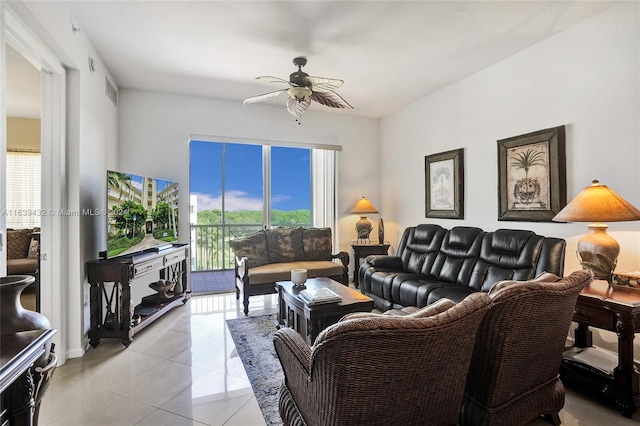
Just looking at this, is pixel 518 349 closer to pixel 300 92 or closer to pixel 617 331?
pixel 617 331

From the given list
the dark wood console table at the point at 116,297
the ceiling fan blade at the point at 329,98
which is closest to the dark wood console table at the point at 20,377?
the dark wood console table at the point at 116,297

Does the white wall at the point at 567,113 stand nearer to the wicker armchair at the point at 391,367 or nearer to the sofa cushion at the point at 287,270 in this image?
the sofa cushion at the point at 287,270

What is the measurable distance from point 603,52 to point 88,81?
4.56 m

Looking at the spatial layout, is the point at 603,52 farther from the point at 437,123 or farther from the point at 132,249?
the point at 132,249

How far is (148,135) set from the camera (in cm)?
447

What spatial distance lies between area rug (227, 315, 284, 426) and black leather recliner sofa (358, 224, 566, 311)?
1.34 metres

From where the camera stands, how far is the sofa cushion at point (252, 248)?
4305 millimetres

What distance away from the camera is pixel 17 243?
4.64 metres

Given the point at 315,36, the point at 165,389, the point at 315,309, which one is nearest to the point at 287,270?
the point at 315,309

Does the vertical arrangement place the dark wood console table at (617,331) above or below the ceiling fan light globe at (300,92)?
below

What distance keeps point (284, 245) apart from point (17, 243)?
150 inches

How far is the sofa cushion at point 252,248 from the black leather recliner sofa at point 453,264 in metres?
1.37

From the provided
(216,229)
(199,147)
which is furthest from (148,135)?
(216,229)

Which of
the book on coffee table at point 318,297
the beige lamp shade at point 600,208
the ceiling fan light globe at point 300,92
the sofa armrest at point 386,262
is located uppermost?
the ceiling fan light globe at point 300,92
